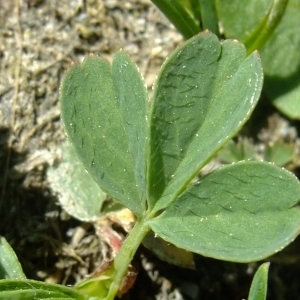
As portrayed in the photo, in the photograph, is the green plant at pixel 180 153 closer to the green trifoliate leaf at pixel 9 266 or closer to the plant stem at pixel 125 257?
the plant stem at pixel 125 257

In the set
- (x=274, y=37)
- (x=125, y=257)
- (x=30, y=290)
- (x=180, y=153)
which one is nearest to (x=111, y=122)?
(x=180, y=153)

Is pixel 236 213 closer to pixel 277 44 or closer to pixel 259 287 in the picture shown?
pixel 259 287

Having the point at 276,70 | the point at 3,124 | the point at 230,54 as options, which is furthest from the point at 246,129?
the point at 3,124

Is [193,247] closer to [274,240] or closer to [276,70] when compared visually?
[274,240]

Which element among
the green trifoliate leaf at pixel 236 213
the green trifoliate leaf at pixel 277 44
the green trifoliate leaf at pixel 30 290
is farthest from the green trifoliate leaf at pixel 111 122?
the green trifoliate leaf at pixel 277 44

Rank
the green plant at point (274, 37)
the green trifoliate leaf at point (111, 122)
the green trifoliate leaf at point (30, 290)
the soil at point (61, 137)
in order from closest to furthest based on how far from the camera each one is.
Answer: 1. the green trifoliate leaf at point (30, 290)
2. the green trifoliate leaf at point (111, 122)
3. the soil at point (61, 137)
4. the green plant at point (274, 37)

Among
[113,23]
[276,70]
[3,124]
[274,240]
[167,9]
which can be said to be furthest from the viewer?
[113,23]
